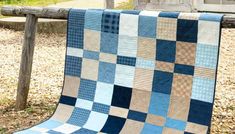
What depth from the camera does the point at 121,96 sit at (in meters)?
3.50

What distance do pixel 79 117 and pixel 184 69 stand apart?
3.11ft

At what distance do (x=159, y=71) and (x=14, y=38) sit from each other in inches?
234

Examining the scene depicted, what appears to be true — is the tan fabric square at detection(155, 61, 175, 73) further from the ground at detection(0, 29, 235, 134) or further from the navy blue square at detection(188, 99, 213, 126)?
the ground at detection(0, 29, 235, 134)

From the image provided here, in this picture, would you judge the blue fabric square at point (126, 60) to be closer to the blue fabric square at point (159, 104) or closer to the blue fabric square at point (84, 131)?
the blue fabric square at point (159, 104)

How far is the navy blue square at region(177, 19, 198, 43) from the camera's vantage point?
3.15 meters

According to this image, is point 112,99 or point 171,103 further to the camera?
point 112,99

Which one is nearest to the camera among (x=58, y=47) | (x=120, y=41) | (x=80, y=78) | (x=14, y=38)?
(x=120, y=41)

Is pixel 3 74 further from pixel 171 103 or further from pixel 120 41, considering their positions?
pixel 171 103

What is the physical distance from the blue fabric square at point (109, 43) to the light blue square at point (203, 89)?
0.71 meters

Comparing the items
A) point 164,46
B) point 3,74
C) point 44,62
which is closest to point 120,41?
point 164,46

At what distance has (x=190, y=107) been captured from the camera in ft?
10.5

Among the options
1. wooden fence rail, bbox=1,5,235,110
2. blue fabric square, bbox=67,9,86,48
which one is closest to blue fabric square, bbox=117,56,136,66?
blue fabric square, bbox=67,9,86,48

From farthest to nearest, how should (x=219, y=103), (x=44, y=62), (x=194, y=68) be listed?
(x=44, y=62), (x=219, y=103), (x=194, y=68)

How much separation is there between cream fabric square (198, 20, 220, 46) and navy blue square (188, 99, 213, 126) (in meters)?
0.42
